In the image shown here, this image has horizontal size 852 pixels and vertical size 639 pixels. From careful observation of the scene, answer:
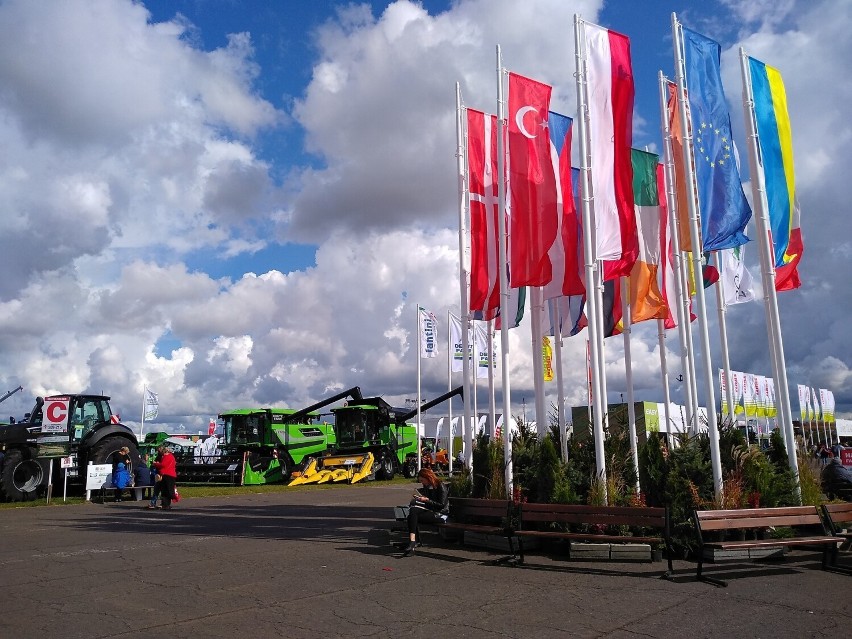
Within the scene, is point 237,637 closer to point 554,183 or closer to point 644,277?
point 554,183

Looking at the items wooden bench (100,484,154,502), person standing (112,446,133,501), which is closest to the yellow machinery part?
wooden bench (100,484,154,502)

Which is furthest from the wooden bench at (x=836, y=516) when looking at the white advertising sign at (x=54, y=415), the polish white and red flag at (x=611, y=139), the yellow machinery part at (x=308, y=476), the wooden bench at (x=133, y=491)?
the yellow machinery part at (x=308, y=476)

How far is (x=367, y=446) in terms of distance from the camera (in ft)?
108

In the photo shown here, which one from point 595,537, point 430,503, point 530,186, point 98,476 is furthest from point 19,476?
point 595,537

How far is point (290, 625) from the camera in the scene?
6.52 metres

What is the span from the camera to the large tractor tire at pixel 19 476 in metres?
20.8

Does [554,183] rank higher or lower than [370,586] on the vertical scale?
higher

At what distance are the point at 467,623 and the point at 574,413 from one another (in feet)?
113

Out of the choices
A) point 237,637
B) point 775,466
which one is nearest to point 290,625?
point 237,637

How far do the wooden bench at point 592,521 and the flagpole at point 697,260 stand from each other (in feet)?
4.88

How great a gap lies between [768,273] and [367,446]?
22922 mm

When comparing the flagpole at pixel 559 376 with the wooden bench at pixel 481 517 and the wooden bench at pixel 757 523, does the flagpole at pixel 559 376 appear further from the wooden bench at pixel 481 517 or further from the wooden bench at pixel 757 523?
the wooden bench at pixel 757 523

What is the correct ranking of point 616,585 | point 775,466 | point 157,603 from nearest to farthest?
point 157,603
point 616,585
point 775,466

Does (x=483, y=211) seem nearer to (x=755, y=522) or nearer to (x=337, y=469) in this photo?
(x=755, y=522)
